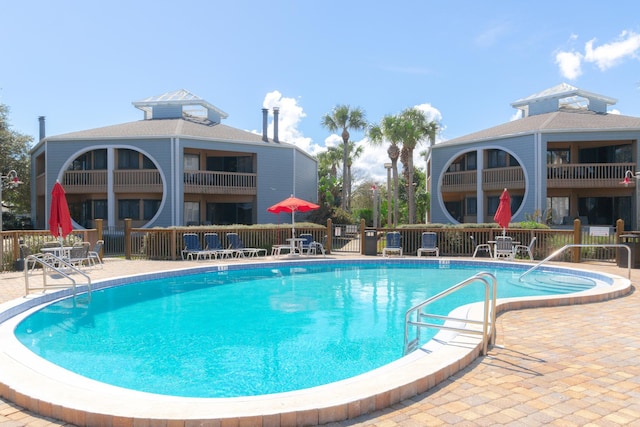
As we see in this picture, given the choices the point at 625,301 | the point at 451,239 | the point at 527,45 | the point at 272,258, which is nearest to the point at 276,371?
the point at 625,301

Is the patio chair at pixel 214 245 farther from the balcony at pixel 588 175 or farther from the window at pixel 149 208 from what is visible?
the balcony at pixel 588 175

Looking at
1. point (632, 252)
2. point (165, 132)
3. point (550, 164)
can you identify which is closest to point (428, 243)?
point (632, 252)

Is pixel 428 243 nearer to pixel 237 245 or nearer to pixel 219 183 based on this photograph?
pixel 237 245

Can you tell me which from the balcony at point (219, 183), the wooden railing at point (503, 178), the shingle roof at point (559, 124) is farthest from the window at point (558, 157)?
the balcony at point (219, 183)

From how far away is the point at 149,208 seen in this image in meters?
26.1

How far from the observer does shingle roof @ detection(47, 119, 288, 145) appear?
24.0 m

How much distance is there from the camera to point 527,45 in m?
17.0

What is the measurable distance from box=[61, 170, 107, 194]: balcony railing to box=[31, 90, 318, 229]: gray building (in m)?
0.05

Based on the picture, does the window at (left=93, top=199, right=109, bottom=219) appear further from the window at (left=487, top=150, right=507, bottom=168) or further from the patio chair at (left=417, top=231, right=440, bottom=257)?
the window at (left=487, top=150, right=507, bottom=168)

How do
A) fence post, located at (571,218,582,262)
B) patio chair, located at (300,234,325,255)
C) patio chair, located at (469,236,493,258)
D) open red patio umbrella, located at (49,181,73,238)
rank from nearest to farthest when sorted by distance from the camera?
open red patio umbrella, located at (49,181,73,238), fence post, located at (571,218,582,262), patio chair, located at (469,236,493,258), patio chair, located at (300,234,325,255)

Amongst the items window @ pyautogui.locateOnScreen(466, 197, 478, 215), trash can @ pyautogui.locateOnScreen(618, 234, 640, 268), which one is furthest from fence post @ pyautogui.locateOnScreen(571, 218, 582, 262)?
window @ pyautogui.locateOnScreen(466, 197, 478, 215)

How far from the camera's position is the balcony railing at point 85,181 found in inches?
958

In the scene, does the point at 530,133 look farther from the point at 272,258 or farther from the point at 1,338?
the point at 1,338

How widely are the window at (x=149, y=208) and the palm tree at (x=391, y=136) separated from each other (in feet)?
46.4
